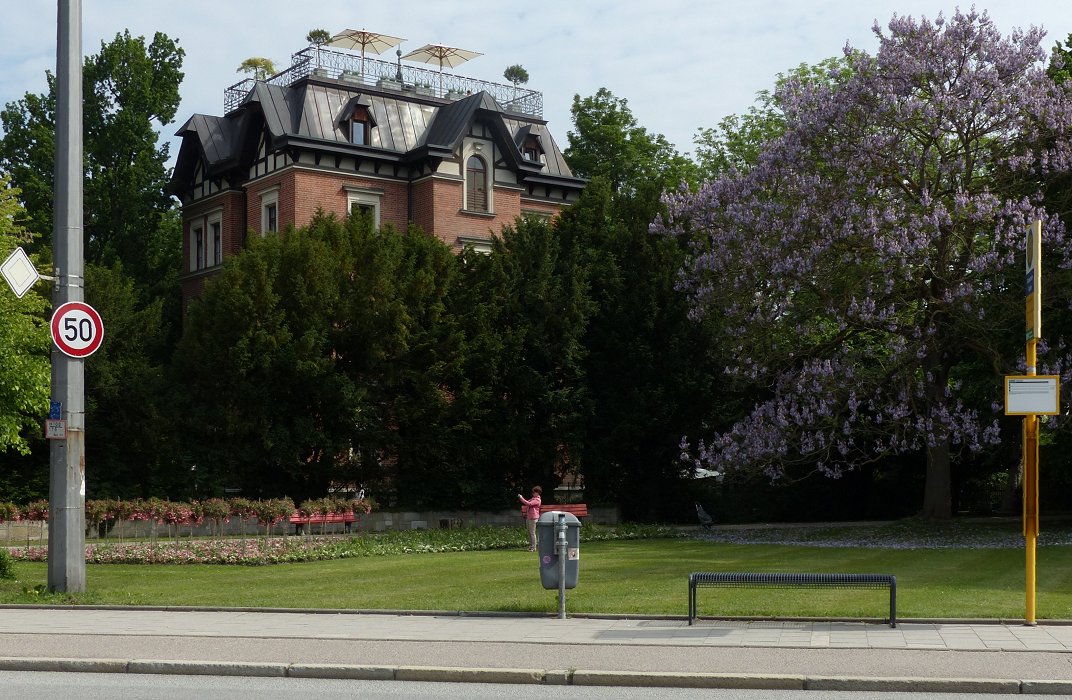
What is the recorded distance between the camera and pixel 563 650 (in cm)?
1205

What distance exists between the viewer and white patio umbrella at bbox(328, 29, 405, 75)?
48.5m

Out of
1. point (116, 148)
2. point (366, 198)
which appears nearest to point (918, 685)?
point (366, 198)

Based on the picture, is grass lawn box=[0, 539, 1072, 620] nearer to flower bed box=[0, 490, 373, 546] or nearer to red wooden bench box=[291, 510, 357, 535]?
flower bed box=[0, 490, 373, 546]

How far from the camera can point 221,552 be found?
81.9 ft

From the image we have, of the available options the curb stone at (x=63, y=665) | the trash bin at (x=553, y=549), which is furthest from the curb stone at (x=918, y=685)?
the curb stone at (x=63, y=665)

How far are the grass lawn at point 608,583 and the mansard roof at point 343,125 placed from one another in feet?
73.5

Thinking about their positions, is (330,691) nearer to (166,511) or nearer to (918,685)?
(918,685)

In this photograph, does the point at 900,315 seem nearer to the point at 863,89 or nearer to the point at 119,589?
the point at 863,89

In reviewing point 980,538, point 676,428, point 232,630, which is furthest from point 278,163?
point 232,630

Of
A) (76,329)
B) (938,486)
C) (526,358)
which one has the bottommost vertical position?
Result: (938,486)

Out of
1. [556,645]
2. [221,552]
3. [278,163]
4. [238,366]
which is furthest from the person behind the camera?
[278,163]

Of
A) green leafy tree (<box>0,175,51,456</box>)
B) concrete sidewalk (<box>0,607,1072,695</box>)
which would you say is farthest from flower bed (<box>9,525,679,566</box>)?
concrete sidewalk (<box>0,607,1072,695</box>)

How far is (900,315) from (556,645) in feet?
73.3

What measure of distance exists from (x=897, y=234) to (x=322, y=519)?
15133 mm
